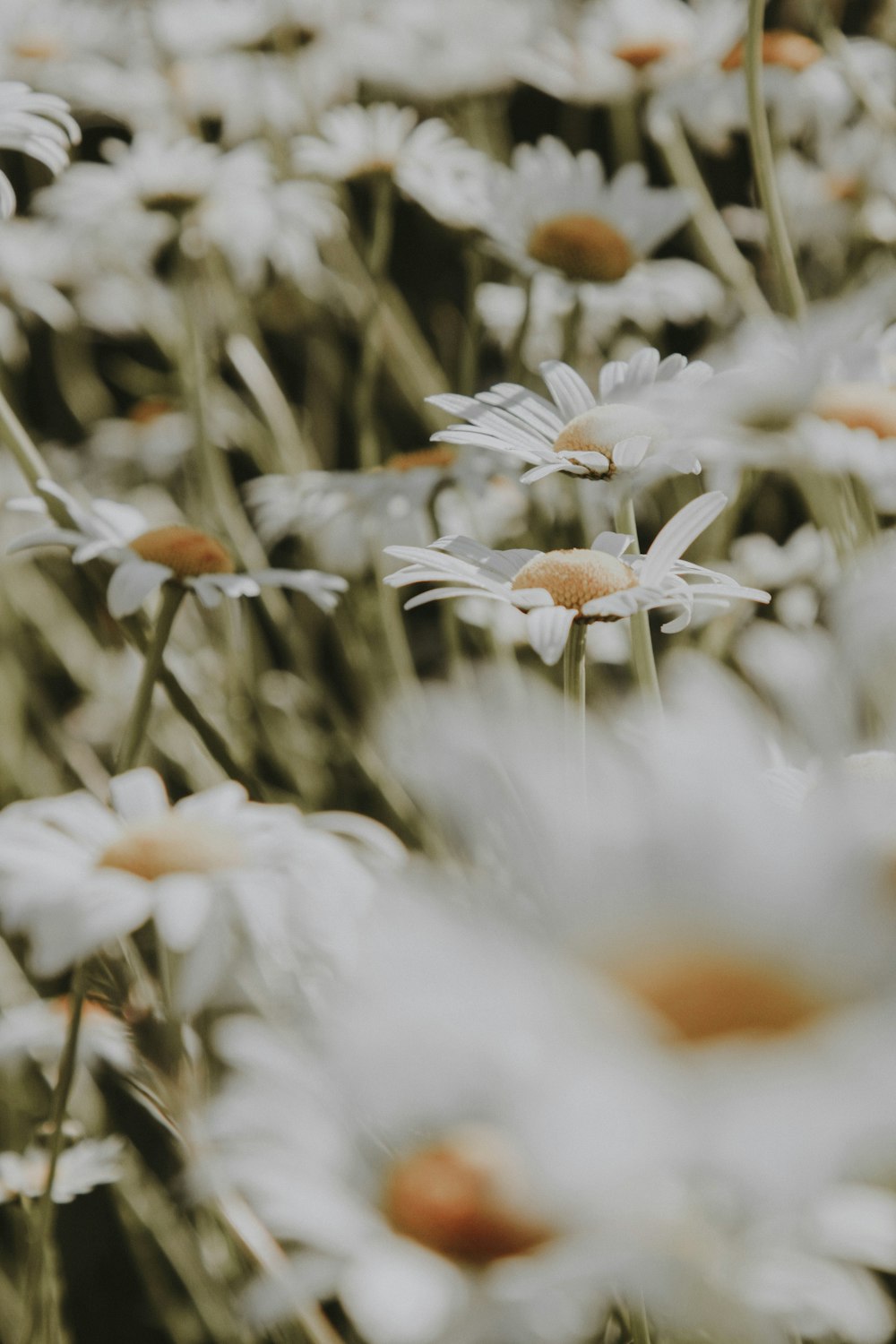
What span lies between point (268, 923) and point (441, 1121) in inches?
5.9

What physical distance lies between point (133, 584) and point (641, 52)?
101 centimetres

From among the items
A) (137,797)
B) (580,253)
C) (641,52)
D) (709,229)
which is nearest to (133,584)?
(137,797)

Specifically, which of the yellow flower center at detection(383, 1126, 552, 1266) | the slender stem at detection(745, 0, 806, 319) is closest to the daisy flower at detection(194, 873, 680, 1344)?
the yellow flower center at detection(383, 1126, 552, 1266)

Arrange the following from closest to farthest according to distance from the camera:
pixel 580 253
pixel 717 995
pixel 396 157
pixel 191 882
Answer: pixel 717 995, pixel 191 882, pixel 580 253, pixel 396 157

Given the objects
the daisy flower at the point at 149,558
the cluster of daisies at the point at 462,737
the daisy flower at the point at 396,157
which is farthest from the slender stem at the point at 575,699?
the daisy flower at the point at 396,157

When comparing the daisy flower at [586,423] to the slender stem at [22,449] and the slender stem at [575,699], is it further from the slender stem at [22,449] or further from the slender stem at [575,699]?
the slender stem at [22,449]

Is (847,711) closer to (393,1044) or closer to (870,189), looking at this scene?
(393,1044)

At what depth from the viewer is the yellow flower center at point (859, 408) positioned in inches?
28.4

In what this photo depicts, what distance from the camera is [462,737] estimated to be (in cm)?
37

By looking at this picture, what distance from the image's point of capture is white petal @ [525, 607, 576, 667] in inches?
21.8

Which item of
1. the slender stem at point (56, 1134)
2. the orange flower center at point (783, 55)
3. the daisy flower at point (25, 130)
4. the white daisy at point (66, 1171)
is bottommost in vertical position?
the white daisy at point (66, 1171)

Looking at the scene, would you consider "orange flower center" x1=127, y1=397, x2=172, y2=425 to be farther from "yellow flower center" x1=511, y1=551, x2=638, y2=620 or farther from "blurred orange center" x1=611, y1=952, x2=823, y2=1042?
"blurred orange center" x1=611, y1=952, x2=823, y2=1042

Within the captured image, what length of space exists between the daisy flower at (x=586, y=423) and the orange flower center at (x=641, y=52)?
83cm

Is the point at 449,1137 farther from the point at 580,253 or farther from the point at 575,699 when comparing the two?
the point at 580,253
